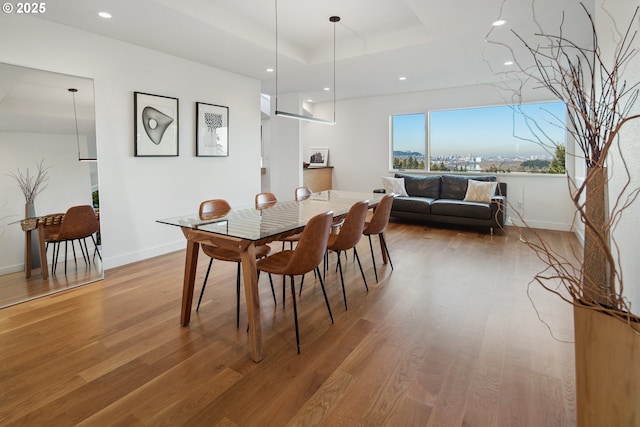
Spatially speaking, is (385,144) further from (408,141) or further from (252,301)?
(252,301)

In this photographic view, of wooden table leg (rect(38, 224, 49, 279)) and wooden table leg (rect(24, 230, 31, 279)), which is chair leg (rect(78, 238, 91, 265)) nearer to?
wooden table leg (rect(38, 224, 49, 279))

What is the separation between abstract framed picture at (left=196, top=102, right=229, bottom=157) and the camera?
4.71 metres

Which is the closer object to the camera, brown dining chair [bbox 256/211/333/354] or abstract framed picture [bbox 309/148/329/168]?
brown dining chair [bbox 256/211/333/354]

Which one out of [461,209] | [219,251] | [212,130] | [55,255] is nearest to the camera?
[219,251]

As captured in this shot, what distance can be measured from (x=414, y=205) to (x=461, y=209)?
2.63ft

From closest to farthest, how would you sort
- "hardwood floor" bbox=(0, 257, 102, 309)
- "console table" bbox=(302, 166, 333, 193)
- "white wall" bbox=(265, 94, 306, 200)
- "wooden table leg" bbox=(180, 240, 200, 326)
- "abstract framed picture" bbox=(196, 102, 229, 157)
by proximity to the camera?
"wooden table leg" bbox=(180, 240, 200, 326) < "hardwood floor" bbox=(0, 257, 102, 309) < "abstract framed picture" bbox=(196, 102, 229, 157) < "white wall" bbox=(265, 94, 306, 200) < "console table" bbox=(302, 166, 333, 193)

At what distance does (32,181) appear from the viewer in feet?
10.3

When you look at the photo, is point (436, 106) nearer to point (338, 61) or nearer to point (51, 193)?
point (338, 61)

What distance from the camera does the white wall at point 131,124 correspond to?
3.25 metres

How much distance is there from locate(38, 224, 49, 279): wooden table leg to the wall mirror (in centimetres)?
3

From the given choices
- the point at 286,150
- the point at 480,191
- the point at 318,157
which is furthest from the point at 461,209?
the point at 318,157

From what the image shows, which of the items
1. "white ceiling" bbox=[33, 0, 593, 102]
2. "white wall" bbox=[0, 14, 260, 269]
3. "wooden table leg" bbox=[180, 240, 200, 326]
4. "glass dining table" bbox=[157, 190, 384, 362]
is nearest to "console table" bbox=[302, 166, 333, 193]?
"white wall" bbox=[0, 14, 260, 269]

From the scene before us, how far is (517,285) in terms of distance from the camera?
10.9ft

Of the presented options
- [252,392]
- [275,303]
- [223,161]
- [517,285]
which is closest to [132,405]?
[252,392]
